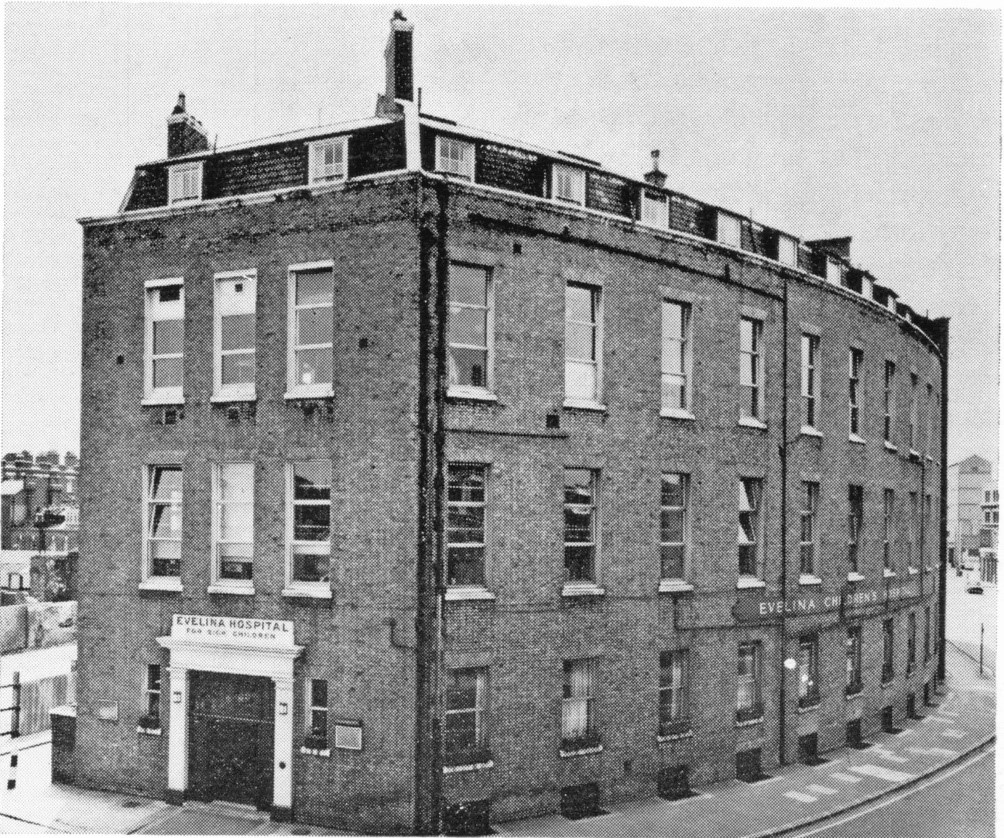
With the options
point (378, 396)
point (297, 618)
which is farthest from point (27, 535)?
point (378, 396)

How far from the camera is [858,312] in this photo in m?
22.6

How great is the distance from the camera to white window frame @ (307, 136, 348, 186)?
622 inches

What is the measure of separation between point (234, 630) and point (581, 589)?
660 centimetres

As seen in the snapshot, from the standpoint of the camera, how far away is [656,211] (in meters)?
18.3

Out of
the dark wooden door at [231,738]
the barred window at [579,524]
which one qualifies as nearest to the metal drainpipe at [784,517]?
the barred window at [579,524]

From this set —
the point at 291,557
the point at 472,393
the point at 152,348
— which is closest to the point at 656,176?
the point at 472,393

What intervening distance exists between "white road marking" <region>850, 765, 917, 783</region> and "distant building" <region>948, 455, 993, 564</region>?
24.7 feet

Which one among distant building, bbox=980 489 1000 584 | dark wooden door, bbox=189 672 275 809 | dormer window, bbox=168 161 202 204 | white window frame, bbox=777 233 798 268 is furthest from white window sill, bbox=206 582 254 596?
distant building, bbox=980 489 1000 584

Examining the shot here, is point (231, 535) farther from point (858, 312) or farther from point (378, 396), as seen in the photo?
point (858, 312)

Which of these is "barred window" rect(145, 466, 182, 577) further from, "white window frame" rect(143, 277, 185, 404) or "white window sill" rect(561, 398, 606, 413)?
"white window sill" rect(561, 398, 606, 413)

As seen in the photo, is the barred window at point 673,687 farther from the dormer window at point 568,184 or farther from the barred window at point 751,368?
the dormer window at point 568,184

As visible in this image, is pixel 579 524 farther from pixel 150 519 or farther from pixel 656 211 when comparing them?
pixel 150 519

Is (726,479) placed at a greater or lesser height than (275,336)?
lesser

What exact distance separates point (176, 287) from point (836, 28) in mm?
13335
